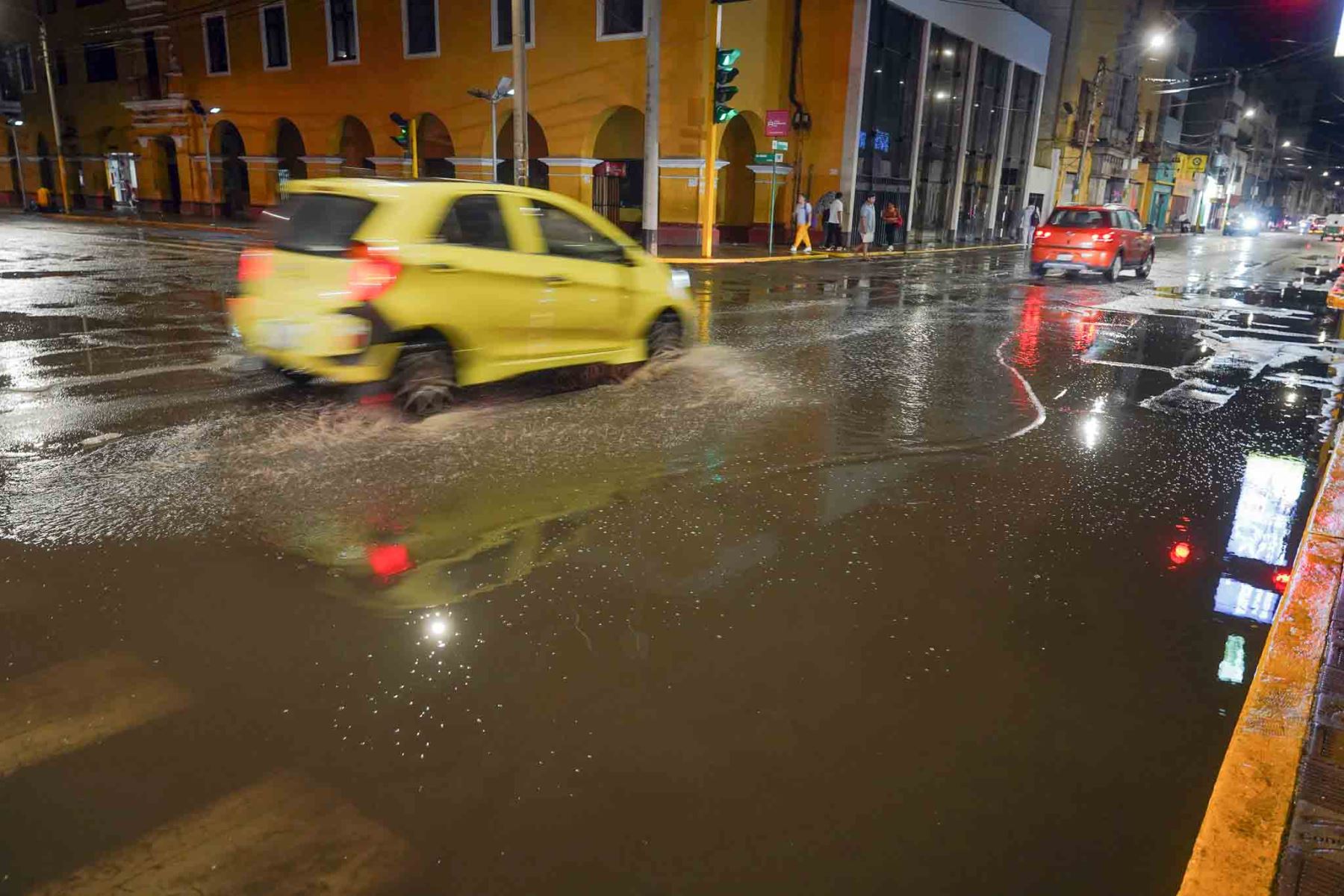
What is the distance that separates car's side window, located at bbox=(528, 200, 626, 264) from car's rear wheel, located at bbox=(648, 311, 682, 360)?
3.15 feet

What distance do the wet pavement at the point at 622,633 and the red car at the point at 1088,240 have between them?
12976 mm

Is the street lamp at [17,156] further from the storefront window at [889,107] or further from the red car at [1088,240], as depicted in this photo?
the red car at [1088,240]

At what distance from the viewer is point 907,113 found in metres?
33.2

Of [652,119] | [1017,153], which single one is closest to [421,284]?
[652,119]

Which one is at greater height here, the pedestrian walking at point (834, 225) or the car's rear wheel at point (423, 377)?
the pedestrian walking at point (834, 225)

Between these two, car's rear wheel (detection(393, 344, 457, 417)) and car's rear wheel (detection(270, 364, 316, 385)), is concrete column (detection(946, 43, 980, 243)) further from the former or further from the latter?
car's rear wheel (detection(393, 344, 457, 417))

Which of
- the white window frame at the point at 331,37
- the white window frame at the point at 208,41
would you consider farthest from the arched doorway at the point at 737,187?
the white window frame at the point at 208,41

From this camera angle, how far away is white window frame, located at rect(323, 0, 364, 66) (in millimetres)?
32812

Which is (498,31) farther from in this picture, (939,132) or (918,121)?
(939,132)

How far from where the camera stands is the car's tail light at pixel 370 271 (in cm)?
598

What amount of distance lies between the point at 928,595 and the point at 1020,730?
105 centimetres

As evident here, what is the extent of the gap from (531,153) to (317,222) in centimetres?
2648

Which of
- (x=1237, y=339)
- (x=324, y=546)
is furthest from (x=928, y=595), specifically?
(x=1237, y=339)

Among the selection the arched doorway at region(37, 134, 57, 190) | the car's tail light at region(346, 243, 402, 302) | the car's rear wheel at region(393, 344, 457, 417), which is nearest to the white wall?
the car's rear wheel at region(393, 344, 457, 417)
